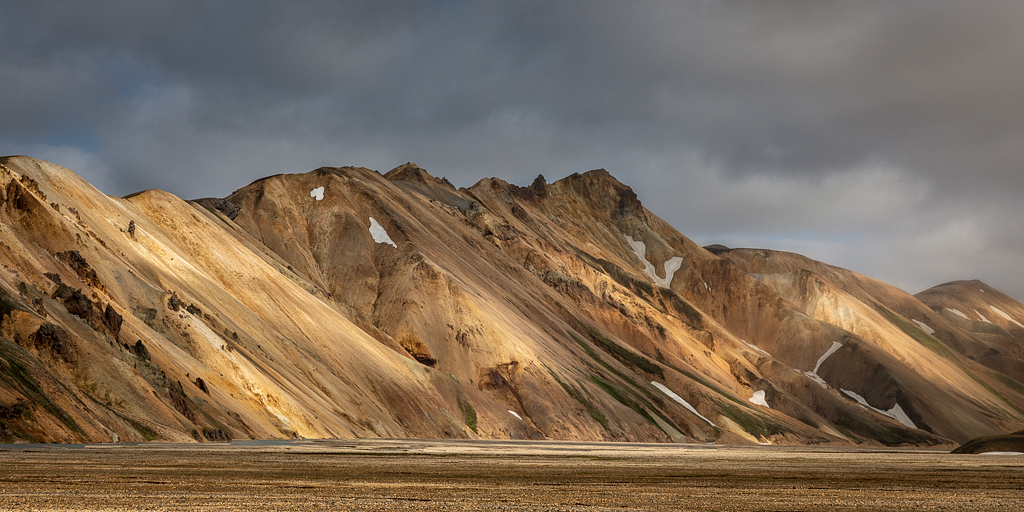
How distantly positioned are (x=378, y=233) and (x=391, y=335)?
22.3 metres

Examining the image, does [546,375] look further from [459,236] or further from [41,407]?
[41,407]

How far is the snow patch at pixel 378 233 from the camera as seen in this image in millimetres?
116312

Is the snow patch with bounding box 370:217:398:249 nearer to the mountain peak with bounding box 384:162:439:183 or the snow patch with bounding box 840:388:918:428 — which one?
the mountain peak with bounding box 384:162:439:183

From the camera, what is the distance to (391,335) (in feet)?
331

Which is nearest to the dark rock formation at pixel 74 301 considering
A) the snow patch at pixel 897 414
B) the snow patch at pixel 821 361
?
the snow patch at pixel 897 414

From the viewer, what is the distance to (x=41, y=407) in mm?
33250

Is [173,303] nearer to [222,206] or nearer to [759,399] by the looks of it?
[222,206]

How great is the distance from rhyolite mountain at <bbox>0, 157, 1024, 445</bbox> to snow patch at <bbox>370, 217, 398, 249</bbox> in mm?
444

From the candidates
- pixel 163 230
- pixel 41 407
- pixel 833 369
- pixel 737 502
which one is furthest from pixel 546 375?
pixel 833 369

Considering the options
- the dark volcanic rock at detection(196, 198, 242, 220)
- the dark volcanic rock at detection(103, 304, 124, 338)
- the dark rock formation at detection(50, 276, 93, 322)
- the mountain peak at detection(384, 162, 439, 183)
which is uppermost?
the mountain peak at detection(384, 162, 439, 183)

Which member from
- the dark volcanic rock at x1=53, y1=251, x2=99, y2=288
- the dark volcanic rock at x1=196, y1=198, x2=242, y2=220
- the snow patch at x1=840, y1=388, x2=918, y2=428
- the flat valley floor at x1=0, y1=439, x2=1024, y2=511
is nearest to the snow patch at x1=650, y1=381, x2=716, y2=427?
the snow patch at x1=840, y1=388, x2=918, y2=428

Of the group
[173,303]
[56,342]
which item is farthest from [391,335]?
[56,342]

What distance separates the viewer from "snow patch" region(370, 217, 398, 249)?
116312 millimetres

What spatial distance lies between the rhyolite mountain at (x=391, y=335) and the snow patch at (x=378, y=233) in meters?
0.44
